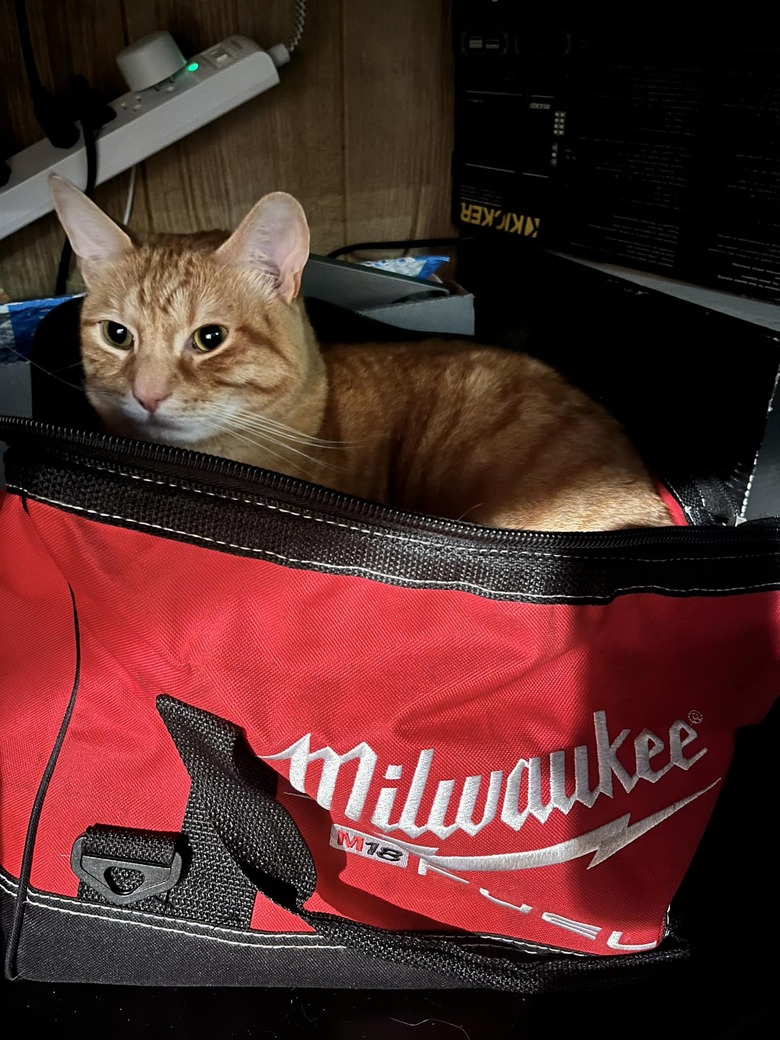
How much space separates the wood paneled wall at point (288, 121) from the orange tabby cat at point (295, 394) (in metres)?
0.30

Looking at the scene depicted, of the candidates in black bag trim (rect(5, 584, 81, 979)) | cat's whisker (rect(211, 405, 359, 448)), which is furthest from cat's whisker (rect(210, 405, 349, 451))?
black bag trim (rect(5, 584, 81, 979))

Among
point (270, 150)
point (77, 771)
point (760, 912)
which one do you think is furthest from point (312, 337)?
point (760, 912)

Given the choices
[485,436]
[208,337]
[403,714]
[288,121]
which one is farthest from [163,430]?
[288,121]

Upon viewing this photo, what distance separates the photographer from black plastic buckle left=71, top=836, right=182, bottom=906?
62cm

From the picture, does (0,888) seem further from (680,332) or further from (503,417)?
(680,332)

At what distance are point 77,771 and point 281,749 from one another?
18 centimetres

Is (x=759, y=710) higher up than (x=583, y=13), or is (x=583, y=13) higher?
(x=583, y=13)

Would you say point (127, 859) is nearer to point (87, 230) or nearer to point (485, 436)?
point (485, 436)

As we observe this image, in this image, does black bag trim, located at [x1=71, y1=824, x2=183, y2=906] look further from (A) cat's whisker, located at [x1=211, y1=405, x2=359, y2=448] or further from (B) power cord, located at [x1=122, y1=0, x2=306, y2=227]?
(B) power cord, located at [x1=122, y1=0, x2=306, y2=227]

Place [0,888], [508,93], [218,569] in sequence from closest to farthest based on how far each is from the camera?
[218,569] < [0,888] < [508,93]

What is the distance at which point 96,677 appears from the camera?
589 millimetres

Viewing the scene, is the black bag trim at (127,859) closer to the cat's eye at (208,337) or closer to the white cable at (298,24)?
the cat's eye at (208,337)

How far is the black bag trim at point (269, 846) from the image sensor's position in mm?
564

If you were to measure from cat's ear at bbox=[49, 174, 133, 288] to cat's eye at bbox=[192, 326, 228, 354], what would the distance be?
15 centimetres
